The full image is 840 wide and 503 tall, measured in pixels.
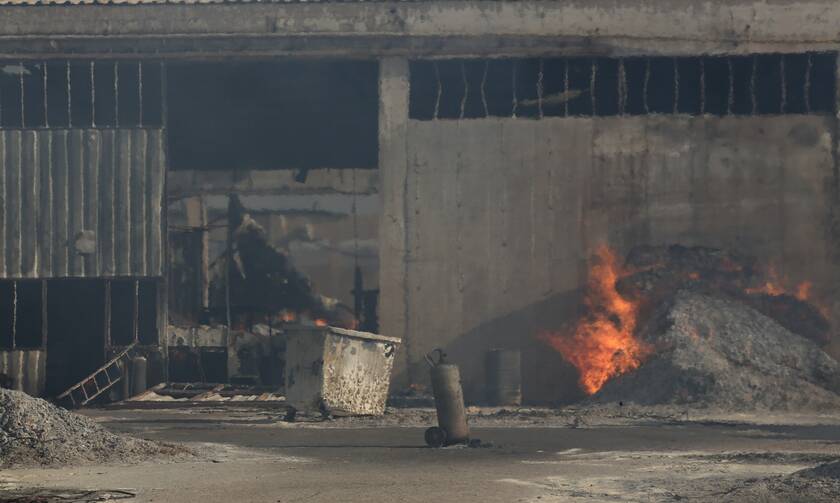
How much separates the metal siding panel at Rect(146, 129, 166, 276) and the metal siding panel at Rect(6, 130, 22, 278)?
256 centimetres

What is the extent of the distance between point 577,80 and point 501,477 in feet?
43.2

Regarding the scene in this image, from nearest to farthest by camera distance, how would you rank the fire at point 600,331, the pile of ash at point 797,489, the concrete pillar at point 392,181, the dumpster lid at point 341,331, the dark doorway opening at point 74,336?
the pile of ash at point 797,489 → the dumpster lid at point 341,331 → the fire at point 600,331 → the concrete pillar at point 392,181 → the dark doorway opening at point 74,336

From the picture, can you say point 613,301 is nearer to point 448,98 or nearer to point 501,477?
point 448,98

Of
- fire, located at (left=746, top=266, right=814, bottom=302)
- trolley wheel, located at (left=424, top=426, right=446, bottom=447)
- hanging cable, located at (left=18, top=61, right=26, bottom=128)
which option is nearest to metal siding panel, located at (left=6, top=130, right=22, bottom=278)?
hanging cable, located at (left=18, top=61, right=26, bottom=128)

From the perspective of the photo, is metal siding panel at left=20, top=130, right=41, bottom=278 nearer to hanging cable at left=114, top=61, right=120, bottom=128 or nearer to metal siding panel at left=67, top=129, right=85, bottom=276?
metal siding panel at left=67, top=129, right=85, bottom=276

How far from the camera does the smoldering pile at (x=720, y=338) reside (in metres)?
20.6

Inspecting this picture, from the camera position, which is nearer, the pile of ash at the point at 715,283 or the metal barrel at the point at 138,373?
the pile of ash at the point at 715,283

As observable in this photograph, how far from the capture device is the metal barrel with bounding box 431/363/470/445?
49.7 ft

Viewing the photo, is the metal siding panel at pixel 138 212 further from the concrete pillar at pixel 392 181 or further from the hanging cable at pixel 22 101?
the concrete pillar at pixel 392 181

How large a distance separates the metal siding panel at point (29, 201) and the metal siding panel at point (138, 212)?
187 centimetres

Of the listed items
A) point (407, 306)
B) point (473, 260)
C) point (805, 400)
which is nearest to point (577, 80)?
point (473, 260)

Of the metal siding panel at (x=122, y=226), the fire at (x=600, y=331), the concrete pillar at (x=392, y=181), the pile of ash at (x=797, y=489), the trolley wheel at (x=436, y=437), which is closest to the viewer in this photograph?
the pile of ash at (x=797, y=489)

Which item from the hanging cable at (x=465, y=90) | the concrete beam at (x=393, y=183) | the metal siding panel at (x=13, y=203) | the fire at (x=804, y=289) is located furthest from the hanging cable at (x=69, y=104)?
the fire at (x=804, y=289)

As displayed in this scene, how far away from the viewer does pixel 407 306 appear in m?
23.2
